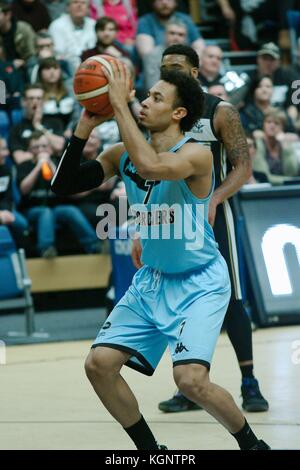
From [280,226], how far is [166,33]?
4185 mm

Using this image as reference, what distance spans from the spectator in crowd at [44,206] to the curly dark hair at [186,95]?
7.07 meters

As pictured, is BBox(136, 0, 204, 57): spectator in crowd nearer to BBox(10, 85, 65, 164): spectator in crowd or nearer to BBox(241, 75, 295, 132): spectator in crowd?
BBox(241, 75, 295, 132): spectator in crowd

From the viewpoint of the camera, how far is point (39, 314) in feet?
45.5

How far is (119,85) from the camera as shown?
6.00 meters

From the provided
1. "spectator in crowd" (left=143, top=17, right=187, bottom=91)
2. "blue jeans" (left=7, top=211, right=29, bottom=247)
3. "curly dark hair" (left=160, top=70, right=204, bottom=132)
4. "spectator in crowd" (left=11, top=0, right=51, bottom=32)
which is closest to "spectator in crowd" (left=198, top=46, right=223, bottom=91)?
"spectator in crowd" (left=143, top=17, right=187, bottom=91)

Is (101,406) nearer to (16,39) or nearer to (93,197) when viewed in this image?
(93,197)

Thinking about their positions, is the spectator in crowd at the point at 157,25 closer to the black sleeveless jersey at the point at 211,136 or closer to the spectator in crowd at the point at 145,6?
the spectator in crowd at the point at 145,6

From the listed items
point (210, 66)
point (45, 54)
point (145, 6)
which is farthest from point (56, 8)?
point (210, 66)

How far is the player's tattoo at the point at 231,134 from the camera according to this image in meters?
7.75

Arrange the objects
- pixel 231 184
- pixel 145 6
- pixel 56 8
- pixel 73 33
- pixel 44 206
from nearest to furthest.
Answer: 1. pixel 231 184
2. pixel 44 206
3. pixel 73 33
4. pixel 56 8
5. pixel 145 6

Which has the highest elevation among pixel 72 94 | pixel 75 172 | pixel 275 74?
pixel 75 172

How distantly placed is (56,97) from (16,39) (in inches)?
47.0

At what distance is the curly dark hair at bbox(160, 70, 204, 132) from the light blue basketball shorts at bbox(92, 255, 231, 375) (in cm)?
76
